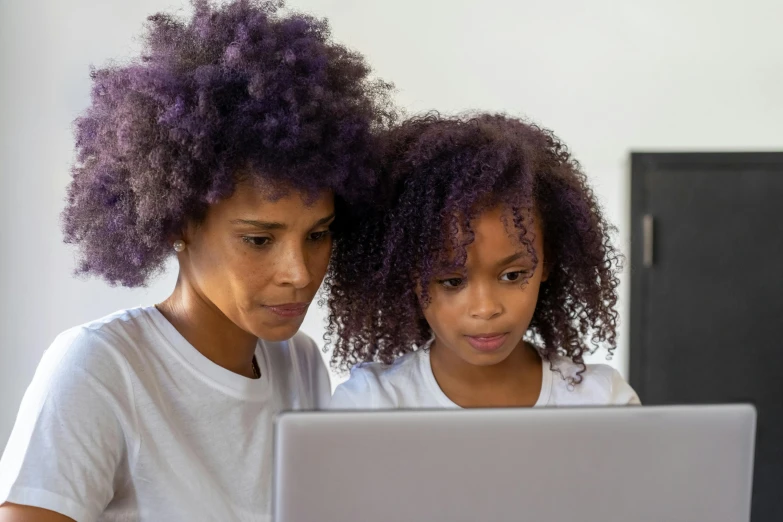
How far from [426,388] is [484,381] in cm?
10

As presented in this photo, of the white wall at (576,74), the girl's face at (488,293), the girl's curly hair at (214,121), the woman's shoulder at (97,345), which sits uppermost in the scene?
the white wall at (576,74)

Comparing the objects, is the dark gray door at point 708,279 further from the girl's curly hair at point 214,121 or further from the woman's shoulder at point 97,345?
the woman's shoulder at point 97,345

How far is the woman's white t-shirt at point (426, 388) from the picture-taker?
1.20m

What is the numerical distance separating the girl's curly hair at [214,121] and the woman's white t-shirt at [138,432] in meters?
0.17

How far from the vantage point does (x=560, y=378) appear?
1248 millimetres

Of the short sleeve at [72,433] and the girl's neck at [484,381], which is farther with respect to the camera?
the girl's neck at [484,381]

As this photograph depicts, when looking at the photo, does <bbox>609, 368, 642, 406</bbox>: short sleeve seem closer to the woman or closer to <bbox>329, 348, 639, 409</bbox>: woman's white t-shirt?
<bbox>329, 348, 639, 409</bbox>: woman's white t-shirt

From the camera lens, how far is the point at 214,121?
3.39 ft

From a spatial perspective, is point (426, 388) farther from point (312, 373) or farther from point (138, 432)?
point (138, 432)

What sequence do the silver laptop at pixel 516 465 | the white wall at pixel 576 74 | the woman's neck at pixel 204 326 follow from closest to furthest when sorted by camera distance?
the silver laptop at pixel 516 465 < the woman's neck at pixel 204 326 < the white wall at pixel 576 74

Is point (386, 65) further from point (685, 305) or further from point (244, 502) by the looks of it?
point (244, 502)

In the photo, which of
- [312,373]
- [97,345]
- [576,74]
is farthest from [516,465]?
[576,74]

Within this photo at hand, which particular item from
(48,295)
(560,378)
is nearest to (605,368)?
(560,378)

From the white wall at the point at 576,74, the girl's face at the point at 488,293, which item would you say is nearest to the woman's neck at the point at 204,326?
the girl's face at the point at 488,293
